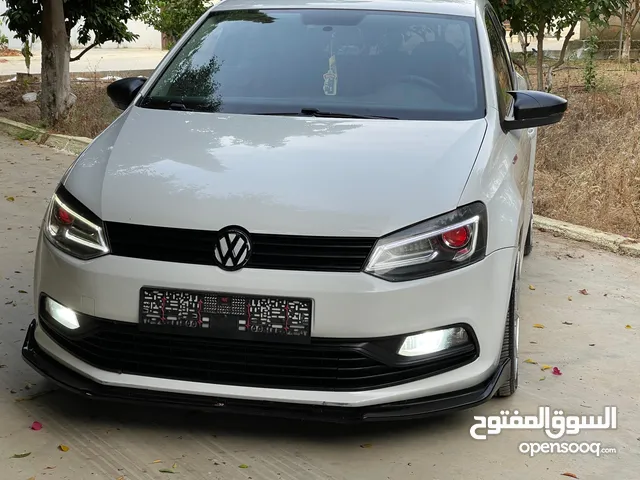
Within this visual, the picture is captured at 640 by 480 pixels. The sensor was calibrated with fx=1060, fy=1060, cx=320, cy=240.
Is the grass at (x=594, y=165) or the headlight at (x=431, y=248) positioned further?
the grass at (x=594, y=165)

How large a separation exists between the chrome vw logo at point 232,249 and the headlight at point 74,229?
1.33 feet

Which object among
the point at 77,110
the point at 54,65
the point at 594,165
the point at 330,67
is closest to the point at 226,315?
the point at 330,67

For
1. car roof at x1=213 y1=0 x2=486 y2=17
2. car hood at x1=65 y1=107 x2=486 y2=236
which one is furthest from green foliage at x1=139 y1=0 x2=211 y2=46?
car hood at x1=65 y1=107 x2=486 y2=236

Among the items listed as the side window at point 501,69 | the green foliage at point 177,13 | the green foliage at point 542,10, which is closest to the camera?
the side window at point 501,69

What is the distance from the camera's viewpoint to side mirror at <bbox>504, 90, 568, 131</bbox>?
4.49 metres

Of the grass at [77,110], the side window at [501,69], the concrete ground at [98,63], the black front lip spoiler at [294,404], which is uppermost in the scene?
the side window at [501,69]

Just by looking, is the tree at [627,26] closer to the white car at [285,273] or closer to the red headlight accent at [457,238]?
the white car at [285,273]

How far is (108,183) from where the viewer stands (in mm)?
3740

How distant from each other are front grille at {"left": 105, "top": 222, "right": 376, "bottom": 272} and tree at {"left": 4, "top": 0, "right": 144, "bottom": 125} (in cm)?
852

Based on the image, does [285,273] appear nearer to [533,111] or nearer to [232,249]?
[232,249]

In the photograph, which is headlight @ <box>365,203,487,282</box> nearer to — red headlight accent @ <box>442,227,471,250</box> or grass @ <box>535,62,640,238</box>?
red headlight accent @ <box>442,227,471,250</box>

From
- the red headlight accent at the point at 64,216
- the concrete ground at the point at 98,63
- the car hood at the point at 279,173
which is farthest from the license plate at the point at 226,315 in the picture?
the concrete ground at the point at 98,63

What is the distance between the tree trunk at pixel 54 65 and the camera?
1148cm

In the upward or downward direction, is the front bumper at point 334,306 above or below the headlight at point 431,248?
below
